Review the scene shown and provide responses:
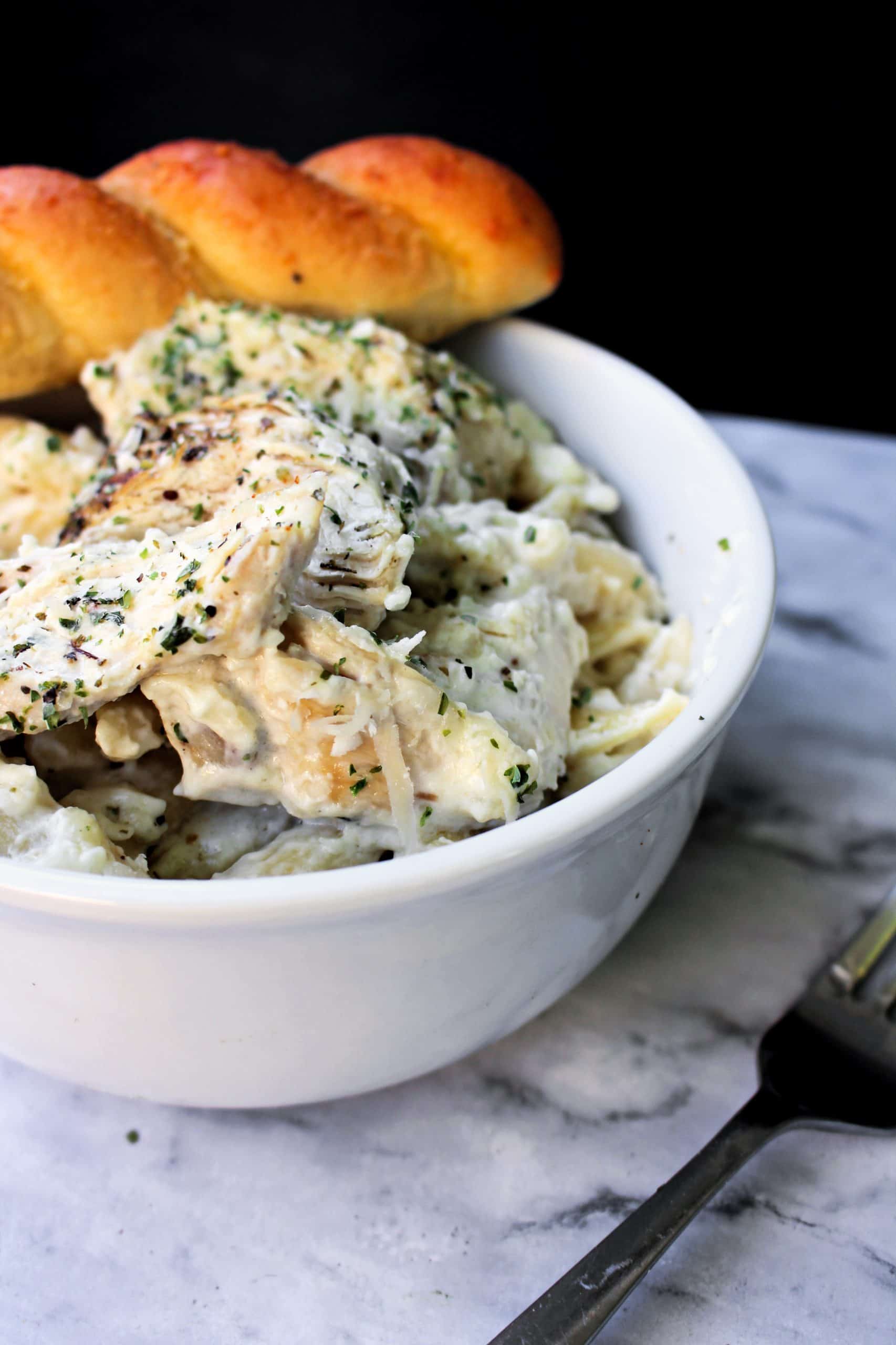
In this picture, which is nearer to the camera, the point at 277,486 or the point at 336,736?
the point at 336,736

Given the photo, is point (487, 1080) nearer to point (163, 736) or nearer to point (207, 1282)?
point (207, 1282)

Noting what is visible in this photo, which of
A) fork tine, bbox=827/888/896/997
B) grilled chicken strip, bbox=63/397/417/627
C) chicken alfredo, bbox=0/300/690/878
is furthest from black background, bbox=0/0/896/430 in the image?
fork tine, bbox=827/888/896/997

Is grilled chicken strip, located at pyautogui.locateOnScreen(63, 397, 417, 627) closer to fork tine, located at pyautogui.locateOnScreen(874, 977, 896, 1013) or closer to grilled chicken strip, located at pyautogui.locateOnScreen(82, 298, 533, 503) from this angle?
grilled chicken strip, located at pyautogui.locateOnScreen(82, 298, 533, 503)

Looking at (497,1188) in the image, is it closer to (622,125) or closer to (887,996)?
(887,996)

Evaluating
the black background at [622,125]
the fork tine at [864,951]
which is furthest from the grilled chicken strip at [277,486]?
the black background at [622,125]

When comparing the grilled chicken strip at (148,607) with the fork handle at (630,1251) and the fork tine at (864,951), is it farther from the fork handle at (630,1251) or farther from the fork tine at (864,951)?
the fork tine at (864,951)

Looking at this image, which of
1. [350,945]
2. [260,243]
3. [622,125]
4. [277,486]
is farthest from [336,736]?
[622,125]

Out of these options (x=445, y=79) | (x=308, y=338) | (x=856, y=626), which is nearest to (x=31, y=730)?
(x=308, y=338)
